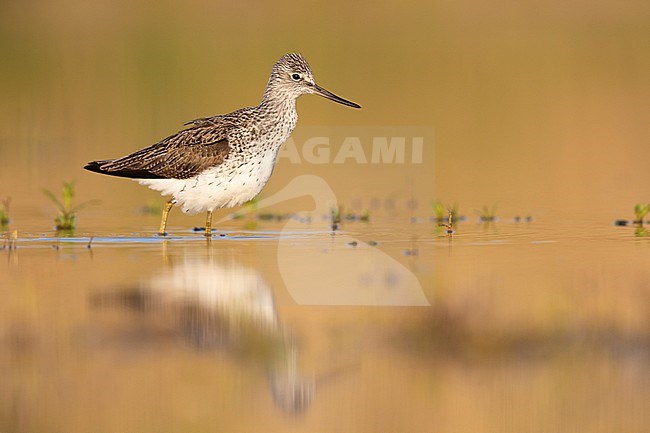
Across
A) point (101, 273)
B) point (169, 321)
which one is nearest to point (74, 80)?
point (101, 273)

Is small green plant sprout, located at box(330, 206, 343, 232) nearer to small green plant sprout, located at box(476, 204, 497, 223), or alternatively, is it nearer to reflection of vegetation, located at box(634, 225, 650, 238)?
small green plant sprout, located at box(476, 204, 497, 223)

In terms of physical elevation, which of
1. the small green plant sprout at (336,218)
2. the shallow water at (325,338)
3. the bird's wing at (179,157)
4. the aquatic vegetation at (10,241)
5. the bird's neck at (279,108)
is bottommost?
the shallow water at (325,338)

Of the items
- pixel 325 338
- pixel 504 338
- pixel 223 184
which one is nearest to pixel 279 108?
pixel 223 184

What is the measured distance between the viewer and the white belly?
10.8 meters

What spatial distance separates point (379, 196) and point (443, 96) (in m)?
11.3

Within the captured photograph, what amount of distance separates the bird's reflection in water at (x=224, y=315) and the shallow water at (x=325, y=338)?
14 mm

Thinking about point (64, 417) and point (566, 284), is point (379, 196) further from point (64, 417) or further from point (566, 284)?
point (64, 417)

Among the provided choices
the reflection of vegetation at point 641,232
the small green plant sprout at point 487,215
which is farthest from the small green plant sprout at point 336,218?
the reflection of vegetation at point 641,232

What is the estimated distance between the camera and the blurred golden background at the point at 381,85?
1625cm

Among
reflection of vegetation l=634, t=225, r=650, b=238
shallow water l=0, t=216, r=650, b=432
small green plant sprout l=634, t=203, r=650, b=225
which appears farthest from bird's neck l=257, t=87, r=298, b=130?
small green plant sprout l=634, t=203, r=650, b=225

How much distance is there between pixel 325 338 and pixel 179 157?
4973 mm

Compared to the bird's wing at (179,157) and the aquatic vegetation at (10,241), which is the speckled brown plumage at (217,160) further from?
the aquatic vegetation at (10,241)

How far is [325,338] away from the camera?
6.46 m

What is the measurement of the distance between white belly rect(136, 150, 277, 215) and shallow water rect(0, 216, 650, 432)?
0.94 metres
